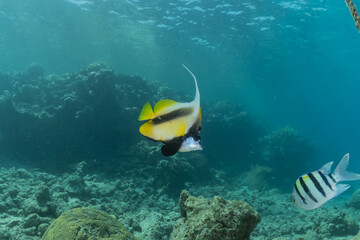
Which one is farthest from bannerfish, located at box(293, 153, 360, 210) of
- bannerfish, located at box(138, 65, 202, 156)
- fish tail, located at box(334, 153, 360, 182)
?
bannerfish, located at box(138, 65, 202, 156)

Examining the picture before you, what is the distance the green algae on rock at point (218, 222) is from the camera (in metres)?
2.41

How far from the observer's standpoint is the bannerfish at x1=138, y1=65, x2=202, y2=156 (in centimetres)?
109

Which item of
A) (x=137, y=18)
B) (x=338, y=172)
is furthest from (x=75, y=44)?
(x=338, y=172)

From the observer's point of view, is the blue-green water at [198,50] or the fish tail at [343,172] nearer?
the fish tail at [343,172]

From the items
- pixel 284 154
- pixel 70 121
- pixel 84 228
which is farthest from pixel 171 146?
pixel 284 154

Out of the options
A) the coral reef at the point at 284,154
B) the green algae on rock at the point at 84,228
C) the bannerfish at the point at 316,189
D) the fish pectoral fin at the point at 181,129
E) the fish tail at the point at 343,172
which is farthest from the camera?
the coral reef at the point at 284,154

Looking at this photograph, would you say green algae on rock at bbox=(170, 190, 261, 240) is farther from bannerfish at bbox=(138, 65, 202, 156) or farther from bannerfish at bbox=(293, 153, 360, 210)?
bannerfish at bbox=(138, 65, 202, 156)

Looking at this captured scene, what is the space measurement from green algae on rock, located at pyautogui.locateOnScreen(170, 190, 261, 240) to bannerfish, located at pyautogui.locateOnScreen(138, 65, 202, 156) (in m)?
1.72

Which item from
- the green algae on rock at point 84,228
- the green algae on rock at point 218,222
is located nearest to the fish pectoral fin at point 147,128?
the green algae on rock at point 218,222

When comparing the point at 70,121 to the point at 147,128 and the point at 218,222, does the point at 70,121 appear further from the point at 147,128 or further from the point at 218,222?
the point at 147,128

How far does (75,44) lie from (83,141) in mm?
46581

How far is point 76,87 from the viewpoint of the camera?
15.0 meters

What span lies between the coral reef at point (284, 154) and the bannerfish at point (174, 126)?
66.5 feet

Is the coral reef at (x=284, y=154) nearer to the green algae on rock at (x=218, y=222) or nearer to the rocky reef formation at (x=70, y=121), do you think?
the rocky reef formation at (x=70, y=121)
